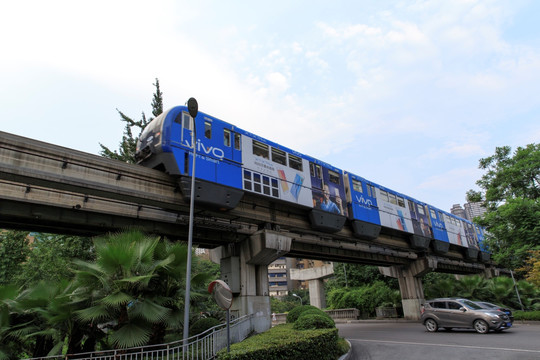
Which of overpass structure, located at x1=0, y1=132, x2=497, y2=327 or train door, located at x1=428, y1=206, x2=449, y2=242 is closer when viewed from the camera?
overpass structure, located at x1=0, y1=132, x2=497, y2=327

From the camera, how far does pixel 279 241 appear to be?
52.3 feet

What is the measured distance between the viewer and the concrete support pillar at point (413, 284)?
28.9 meters

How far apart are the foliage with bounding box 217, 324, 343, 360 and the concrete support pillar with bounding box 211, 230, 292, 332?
220 inches

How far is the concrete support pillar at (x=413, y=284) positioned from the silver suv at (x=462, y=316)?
1222 cm

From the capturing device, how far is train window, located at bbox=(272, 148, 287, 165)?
16.1m

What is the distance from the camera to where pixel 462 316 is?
15.6 m

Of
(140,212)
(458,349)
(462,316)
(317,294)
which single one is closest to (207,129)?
(140,212)

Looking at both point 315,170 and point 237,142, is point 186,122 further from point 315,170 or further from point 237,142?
point 315,170

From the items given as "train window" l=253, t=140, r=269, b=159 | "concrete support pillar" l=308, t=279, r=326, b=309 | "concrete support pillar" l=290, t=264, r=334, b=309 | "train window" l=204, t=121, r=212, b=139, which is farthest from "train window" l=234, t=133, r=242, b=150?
"concrete support pillar" l=308, t=279, r=326, b=309

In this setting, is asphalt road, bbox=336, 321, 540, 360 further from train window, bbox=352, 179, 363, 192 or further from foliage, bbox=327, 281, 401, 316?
foliage, bbox=327, 281, 401, 316

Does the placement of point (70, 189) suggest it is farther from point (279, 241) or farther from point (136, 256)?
point (279, 241)

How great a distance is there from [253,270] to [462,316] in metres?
10.3

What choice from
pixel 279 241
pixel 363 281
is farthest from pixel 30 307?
pixel 363 281

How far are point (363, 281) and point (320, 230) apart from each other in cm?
2437
